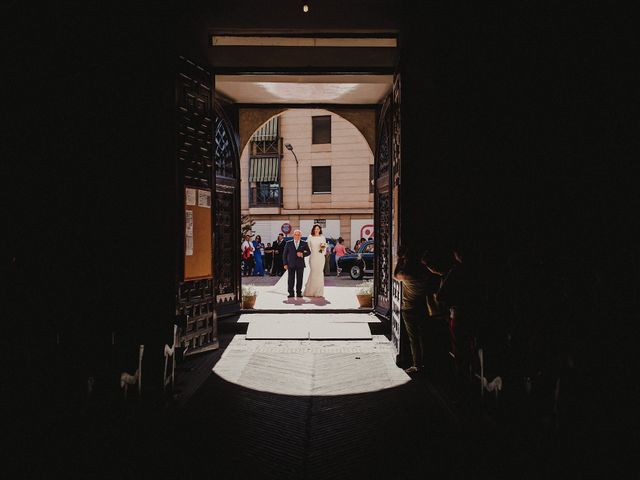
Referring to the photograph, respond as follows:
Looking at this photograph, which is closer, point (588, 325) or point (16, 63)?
point (588, 325)

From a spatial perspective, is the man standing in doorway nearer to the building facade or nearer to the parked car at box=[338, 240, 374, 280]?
the parked car at box=[338, 240, 374, 280]

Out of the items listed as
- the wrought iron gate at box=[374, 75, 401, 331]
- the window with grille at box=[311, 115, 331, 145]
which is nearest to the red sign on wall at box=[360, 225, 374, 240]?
the window with grille at box=[311, 115, 331, 145]

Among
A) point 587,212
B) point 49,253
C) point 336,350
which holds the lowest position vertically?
Answer: point 336,350

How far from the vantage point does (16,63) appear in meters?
6.55

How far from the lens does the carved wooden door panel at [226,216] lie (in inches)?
372

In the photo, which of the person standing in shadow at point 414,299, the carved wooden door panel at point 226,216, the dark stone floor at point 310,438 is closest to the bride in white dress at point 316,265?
the carved wooden door panel at point 226,216

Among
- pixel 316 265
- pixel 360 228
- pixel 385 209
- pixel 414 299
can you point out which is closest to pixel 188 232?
pixel 414 299

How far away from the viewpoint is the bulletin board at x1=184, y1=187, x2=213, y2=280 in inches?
263

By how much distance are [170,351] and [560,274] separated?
461cm

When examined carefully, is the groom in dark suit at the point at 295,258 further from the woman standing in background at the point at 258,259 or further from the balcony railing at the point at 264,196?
the balcony railing at the point at 264,196

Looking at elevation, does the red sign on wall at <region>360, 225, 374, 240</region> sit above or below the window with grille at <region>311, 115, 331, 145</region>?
below

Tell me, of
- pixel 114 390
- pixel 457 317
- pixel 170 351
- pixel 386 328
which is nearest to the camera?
pixel 114 390

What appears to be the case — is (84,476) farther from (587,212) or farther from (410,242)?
(587,212)

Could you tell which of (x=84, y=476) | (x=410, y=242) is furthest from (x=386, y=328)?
(x=84, y=476)
